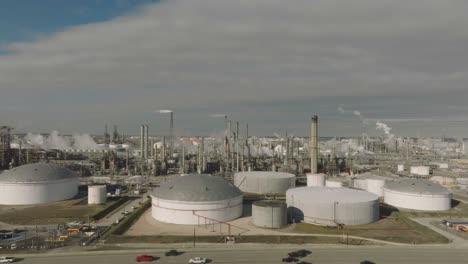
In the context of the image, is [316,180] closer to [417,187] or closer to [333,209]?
[417,187]

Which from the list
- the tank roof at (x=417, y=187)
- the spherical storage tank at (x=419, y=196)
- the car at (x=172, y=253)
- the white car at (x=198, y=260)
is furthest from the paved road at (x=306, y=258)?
the tank roof at (x=417, y=187)

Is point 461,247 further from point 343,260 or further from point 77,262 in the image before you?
point 77,262

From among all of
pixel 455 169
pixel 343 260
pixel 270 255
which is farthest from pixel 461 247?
pixel 455 169

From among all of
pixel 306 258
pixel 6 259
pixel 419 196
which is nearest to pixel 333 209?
pixel 306 258

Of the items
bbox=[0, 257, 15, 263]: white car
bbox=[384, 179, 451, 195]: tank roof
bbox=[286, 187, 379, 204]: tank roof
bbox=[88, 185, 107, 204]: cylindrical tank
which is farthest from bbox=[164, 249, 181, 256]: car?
bbox=[384, 179, 451, 195]: tank roof

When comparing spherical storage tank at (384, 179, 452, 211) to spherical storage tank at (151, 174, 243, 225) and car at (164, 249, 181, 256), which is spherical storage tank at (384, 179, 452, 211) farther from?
car at (164, 249, 181, 256)

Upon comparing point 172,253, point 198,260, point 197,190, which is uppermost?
point 197,190
